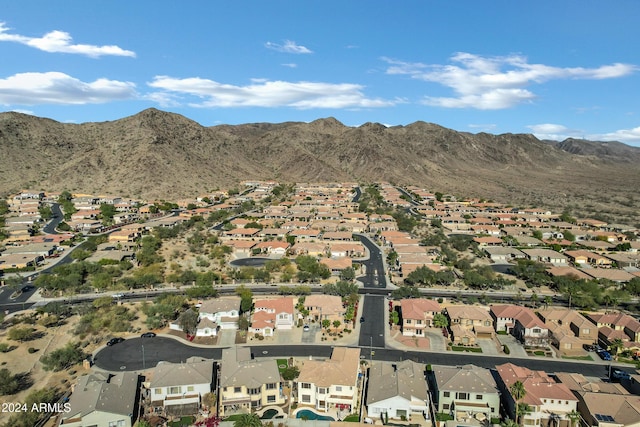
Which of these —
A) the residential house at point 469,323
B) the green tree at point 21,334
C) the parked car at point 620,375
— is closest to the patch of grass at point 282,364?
the residential house at point 469,323

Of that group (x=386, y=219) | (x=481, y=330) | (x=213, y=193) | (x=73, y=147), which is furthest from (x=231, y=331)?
(x=73, y=147)

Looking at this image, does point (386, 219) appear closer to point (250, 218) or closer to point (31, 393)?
point (250, 218)

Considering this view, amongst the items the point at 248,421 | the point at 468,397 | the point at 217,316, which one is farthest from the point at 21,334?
the point at 468,397

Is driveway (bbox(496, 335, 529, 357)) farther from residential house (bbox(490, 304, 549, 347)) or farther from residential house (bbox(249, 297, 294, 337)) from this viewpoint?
residential house (bbox(249, 297, 294, 337))

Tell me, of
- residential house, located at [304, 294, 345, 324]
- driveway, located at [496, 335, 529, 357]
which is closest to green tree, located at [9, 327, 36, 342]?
residential house, located at [304, 294, 345, 324]

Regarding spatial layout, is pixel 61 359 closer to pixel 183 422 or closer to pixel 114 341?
pixel 114 341

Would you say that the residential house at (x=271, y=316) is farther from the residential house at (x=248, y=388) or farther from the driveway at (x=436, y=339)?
the driveway at (x=436, y=339)
